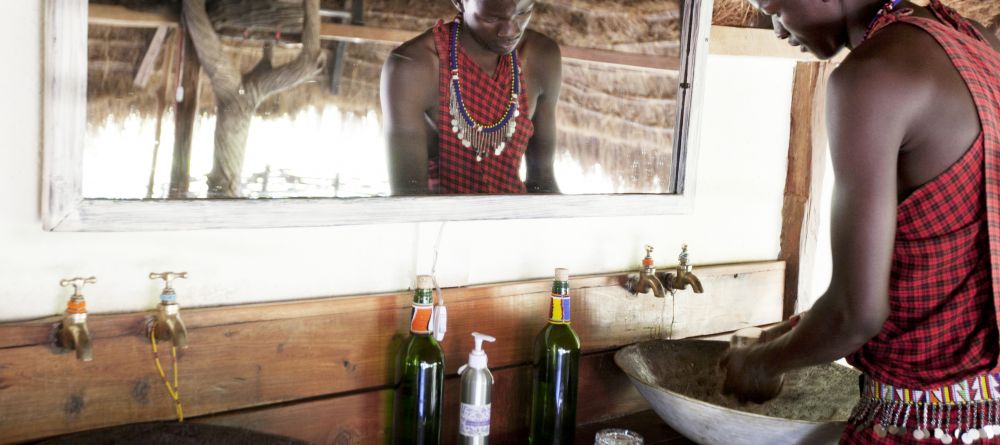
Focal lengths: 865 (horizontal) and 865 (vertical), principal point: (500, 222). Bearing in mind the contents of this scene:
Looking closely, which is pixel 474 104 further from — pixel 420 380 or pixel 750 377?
pixel 750 377

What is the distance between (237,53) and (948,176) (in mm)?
946

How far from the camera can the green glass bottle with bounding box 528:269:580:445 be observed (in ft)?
4.90

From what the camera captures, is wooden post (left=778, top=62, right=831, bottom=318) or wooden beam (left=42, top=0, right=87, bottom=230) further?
wooden post (left=778, top=62, right=831, bottom=318)

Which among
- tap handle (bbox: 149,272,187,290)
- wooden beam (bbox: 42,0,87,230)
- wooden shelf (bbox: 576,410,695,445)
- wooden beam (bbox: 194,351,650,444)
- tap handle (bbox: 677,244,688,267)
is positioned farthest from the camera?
tap handle (bbox: 677,244,688,267)

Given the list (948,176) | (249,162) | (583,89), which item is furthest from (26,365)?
(948,176)

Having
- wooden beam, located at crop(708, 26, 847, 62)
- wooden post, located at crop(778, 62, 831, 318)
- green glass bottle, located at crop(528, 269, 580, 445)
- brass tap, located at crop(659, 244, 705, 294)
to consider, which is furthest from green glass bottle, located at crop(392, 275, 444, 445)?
wooden post, located at crop(778, 62, 831, 318)

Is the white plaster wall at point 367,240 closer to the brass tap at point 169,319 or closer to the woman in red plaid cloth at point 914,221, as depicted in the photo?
the brass tap at point 169,319

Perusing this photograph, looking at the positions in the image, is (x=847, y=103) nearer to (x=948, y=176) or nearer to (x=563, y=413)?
(x=948, y=176)

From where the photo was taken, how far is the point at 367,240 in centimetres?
138

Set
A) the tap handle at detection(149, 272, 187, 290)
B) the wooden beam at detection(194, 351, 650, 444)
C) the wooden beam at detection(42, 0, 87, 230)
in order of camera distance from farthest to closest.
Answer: the wooden beam at detection(194, 351, 650, 444) → the tap handle at detection(149, 272, 187, 290) → the wooden beam at detection(42, 0, 87, 230)

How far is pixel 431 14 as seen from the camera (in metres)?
1.34

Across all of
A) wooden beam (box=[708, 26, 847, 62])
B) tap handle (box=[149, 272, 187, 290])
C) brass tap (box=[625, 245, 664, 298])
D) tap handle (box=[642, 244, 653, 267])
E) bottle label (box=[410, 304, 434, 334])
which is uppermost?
wooden beam (box=[708, 26, 847, 62])

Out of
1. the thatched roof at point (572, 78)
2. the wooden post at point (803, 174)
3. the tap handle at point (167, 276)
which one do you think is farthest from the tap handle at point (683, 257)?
the tap handle at point (167, 276)

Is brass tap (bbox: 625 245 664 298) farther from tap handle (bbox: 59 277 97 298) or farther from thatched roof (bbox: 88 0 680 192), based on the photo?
tap handle (bbox: 59 277 97 298)
